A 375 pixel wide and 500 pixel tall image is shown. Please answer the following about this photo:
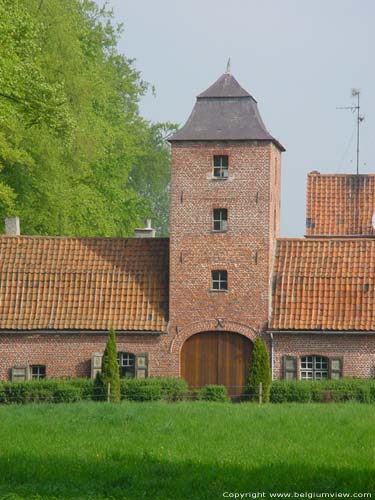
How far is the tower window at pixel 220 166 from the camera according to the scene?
36.1 metres

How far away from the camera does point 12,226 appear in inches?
1540

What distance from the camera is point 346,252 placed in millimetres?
36750

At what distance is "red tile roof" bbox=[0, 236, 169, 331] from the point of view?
36.0 m

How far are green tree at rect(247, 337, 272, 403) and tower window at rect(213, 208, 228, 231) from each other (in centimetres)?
351

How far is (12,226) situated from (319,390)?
1148 cm

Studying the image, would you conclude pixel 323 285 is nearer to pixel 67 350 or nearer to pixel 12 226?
pixel 67 350

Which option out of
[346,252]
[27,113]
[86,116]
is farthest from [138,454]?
[86,116]

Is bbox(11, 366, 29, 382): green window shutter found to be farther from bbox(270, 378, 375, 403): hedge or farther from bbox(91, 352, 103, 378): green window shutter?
bbox(270, 378, 375, 403): hedge

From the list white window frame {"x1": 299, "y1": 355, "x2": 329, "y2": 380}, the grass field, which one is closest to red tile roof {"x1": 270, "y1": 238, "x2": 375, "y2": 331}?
white window frame {"x1": 299, "y1": 355, "x2": 329, "y2": 380}

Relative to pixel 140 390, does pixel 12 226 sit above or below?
above

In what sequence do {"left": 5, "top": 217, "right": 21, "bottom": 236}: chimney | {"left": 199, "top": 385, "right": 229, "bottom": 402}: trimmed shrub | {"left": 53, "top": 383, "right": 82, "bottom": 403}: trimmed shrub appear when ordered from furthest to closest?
{"left": 5, "top": 217, "right": 21, "bottom": 236}: chimney, {"left": 199, "top": 385, "right": 229, "bottom": 402}: trimmed shrub, {"left": 53, "top": 383, "right": 82, "bottom": 403}: trimmed shrub

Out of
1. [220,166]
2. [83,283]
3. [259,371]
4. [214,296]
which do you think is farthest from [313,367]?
[83,283]

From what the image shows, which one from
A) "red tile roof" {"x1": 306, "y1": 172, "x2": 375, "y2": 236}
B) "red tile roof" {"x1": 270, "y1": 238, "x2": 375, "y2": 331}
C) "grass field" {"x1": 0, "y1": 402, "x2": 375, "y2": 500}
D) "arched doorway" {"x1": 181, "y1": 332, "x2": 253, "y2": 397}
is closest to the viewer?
"grass field" {"x1": 0, "y1": 402, "x2": 375, "y2": 500}

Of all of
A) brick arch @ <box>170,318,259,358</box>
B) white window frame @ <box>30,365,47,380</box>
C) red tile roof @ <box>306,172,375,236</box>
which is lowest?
white window frame @ <box>30,365,47,380</box>
